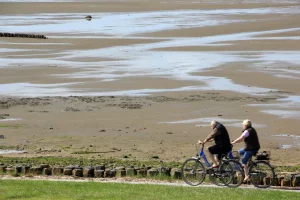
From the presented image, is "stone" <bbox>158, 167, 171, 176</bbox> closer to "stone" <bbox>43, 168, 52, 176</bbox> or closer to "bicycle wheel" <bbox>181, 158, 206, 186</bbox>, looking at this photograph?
"bicycle wheel" <bbox>181, 158, 206, 186</bbox>

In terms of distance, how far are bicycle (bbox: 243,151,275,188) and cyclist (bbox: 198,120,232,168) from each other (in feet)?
→ 1.92

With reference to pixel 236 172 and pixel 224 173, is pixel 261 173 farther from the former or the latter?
pixel 224 173

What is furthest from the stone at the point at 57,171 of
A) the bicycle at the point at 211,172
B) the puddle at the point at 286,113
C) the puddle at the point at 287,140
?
the puddle at the point at 286,113

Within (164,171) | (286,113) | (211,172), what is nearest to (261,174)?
(211,172)

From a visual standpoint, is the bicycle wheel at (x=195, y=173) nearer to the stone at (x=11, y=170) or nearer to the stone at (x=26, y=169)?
the stone at (x=26, y=169)

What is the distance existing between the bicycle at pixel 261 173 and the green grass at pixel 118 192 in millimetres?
677

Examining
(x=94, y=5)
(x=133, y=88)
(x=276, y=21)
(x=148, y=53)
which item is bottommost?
(x=133, y=88)

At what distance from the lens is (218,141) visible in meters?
16.9

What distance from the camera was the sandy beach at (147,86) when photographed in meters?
24.0

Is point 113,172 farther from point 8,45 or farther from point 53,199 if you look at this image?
point 8,45

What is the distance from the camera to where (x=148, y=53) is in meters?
43.7

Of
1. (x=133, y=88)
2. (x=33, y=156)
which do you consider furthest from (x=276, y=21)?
(x=33, y=156)

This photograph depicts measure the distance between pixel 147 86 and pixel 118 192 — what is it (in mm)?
18053

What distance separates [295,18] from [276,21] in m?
3.18
